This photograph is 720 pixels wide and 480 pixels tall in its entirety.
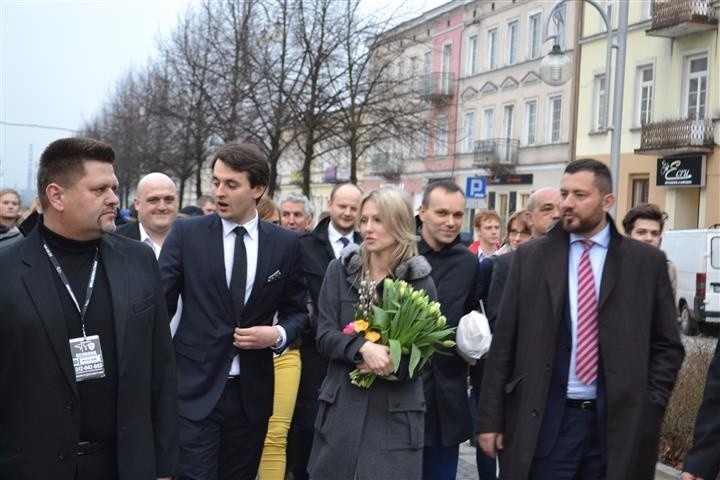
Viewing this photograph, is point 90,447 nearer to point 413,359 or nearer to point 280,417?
point 413,359

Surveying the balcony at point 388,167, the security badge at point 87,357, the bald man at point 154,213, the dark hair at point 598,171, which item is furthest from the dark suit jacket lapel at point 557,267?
the balcony at point 388,167

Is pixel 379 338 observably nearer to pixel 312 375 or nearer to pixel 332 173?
pixel 312 375

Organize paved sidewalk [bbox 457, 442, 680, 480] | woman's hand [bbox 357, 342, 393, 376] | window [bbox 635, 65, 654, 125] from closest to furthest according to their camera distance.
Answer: woman's hand [bbox 357, 342, 393, 376] < paved sidewalk [bbox 457, 442, 680, 480] < window [bbox 635, 65, 654, 125]

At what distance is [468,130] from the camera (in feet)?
156

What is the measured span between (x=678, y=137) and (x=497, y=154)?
13303 millimetres

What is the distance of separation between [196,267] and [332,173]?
57338 millimetres

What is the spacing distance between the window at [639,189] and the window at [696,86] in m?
3.36

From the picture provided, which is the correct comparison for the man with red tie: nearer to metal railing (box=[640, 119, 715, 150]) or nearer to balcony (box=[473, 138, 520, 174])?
metal railing (box=[640, 119, 715, 150])

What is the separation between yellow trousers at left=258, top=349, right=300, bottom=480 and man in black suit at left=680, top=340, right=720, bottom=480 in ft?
8.78

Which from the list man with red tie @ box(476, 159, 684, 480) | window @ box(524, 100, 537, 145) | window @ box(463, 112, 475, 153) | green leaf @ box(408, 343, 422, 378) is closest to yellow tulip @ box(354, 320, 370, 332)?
green leaf @ box(408, 343, 422, 378)

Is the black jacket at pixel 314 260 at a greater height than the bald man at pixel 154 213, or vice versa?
the bald man at pixel 154 213

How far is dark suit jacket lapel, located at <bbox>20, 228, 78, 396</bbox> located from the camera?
355cm

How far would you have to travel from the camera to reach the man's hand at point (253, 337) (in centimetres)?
503

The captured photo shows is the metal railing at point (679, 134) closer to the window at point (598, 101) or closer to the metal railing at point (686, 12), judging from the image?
the metal railing at point (686, 12)
